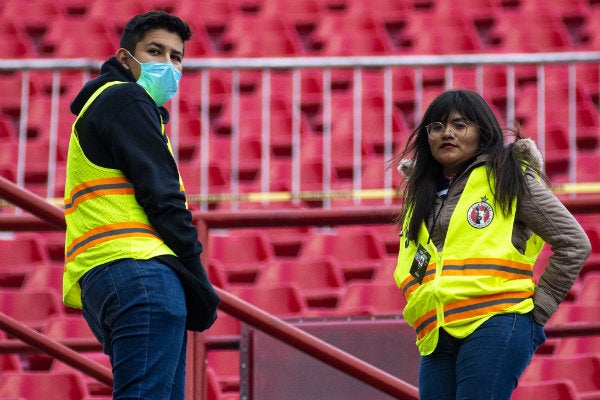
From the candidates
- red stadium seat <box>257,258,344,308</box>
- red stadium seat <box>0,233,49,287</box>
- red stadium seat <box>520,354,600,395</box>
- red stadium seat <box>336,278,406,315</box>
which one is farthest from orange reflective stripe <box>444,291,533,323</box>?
red stadium seat <box>0,233,49,287</box>

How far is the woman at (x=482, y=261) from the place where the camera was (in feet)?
10.5

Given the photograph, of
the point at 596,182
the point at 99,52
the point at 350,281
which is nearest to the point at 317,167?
the point at 350,281

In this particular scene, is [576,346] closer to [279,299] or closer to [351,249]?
[279,299]

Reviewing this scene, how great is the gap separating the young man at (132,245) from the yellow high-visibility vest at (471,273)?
52cm

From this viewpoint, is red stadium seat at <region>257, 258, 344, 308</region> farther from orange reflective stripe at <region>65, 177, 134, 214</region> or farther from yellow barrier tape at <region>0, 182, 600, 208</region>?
orange reflective stripe at <region>65, 177, 134, 214</region>

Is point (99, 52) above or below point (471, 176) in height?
above

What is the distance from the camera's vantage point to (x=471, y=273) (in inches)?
127

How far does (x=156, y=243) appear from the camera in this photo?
314cm

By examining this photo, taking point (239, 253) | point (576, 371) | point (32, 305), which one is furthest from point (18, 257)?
point (576, 371)

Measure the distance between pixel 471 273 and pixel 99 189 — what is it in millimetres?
901

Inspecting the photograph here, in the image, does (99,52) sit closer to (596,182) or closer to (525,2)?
(525,2)

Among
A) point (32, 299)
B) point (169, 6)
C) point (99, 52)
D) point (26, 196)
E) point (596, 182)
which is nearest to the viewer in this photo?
point (26, 196)

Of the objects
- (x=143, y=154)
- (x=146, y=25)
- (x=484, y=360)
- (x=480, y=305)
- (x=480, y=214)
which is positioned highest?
(x=146, y=25)

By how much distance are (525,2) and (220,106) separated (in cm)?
253
